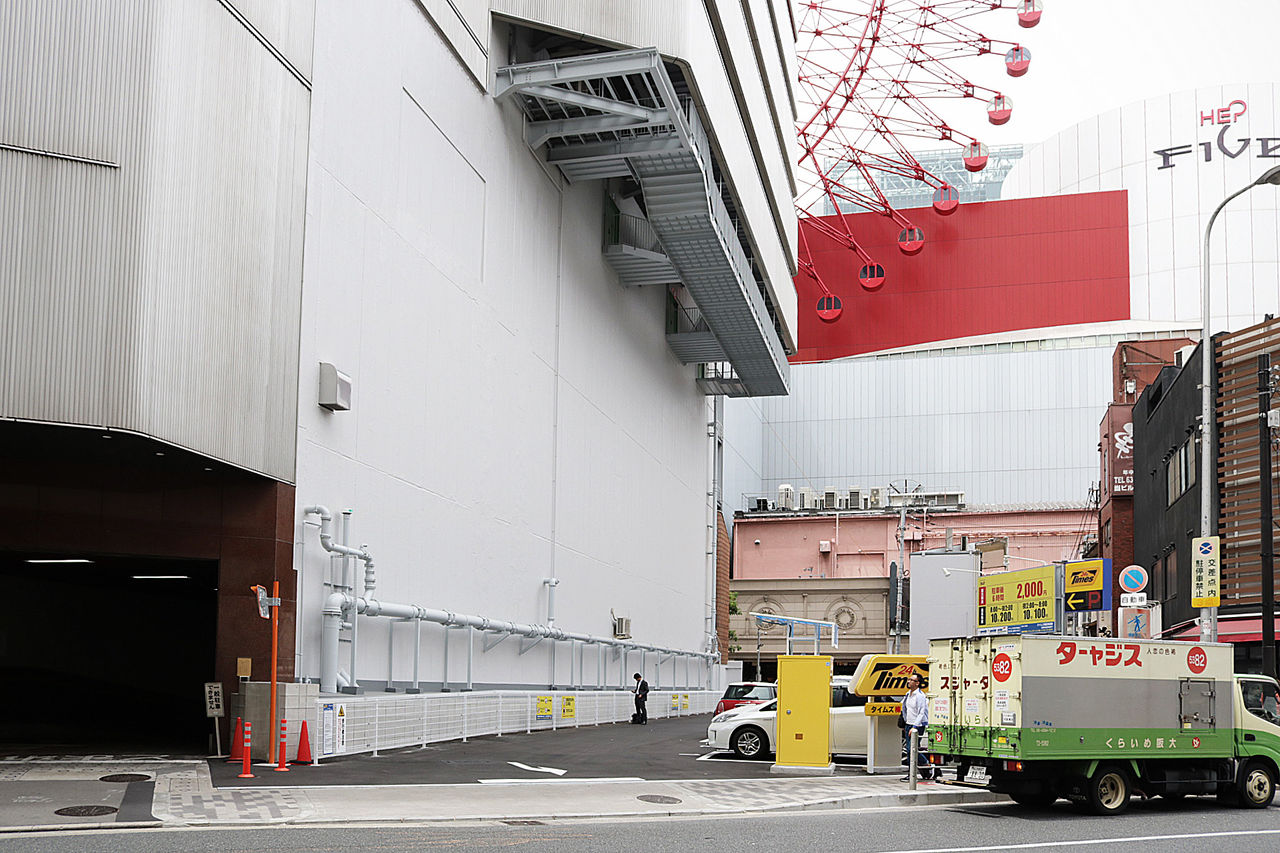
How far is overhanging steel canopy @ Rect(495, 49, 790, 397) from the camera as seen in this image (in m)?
28.0

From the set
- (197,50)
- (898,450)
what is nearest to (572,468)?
(197,50)

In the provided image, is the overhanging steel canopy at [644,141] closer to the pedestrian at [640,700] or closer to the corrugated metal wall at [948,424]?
the pedestrian at [640,700]

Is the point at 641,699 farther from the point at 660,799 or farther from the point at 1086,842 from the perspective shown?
the point at 1086,842

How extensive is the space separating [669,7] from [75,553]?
17.1 metres

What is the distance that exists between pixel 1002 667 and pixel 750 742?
830cm

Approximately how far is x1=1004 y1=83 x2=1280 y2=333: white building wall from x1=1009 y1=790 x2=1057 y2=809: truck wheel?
5911 cm

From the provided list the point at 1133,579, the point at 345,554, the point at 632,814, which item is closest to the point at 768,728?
the point at 1133,579

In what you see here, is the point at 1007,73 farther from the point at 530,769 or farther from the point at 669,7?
the point at 530,769

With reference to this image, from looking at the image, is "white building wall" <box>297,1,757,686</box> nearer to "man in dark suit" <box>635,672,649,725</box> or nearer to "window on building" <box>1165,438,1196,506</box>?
"man in dark suit" <box>635,672,649,725</box>

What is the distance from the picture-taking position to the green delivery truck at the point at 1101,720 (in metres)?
16.2

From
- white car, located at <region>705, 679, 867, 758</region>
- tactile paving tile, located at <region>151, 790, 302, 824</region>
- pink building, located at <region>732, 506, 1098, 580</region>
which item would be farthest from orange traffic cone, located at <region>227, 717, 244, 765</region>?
pink building, located at <region>732, 506, 1098, 580</region>

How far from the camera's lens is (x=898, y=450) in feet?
248

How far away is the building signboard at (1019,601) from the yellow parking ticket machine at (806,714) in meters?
5.39

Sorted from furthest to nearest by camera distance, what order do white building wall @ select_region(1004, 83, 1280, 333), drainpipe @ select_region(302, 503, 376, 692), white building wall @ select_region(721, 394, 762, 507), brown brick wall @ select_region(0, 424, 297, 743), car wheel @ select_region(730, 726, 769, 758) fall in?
white building wall @ select_region(1004, 83, 1280, 333), white building wall @ select_region(721, 394, 762, 507), car wheel @ select_region(730, 726, 769, 758), drainpipe @ select_region(302, 503, 376, 692), brown brick wall @ select_region(0, 424, 297, 743)
